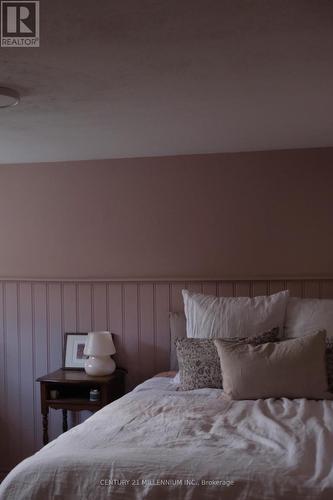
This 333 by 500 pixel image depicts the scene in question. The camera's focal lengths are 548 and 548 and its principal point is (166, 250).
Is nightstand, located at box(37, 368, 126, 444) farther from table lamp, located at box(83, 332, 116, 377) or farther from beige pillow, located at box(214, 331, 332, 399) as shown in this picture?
beige pillow, located at box(214, 331, 332, 399)

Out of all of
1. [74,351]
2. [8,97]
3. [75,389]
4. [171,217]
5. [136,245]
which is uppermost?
[8,97]

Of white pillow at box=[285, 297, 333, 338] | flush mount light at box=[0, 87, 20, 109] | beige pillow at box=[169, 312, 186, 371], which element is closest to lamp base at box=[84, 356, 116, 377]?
beige pillow at box=[169, 312, 186, 371]

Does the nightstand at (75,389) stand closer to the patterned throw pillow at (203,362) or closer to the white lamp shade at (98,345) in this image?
the white lamp shade at (98,345)

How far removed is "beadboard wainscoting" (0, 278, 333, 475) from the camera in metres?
3.79

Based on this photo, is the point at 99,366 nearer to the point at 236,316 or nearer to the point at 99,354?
the point at 99,354

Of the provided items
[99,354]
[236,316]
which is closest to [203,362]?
[236,316]

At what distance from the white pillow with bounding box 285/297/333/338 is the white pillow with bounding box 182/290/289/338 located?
49 millimetres

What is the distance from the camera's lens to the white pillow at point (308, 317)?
3096mm

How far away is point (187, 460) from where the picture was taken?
6.17 feet

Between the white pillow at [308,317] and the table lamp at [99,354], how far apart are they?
46.6 inches

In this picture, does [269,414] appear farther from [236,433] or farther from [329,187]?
[329,187]

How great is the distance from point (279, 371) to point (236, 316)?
592 millimetres

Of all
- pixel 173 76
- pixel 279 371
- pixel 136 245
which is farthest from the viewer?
pixel 136 245

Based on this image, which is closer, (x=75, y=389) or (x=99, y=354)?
(x=99, y=354)
